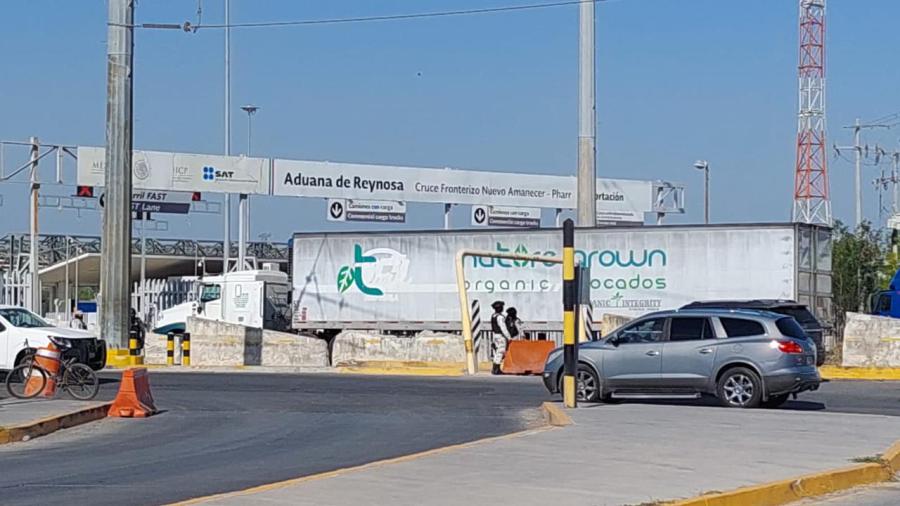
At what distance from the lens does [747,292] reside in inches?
1346

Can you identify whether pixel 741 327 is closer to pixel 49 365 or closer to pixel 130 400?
pixel 130 400

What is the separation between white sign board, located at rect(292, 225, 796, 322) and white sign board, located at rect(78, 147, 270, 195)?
1092cm

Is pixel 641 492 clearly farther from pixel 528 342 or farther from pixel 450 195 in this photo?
pixel 450 195

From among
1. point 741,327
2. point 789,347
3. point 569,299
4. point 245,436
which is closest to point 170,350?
point 741,327

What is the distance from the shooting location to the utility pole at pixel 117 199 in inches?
1366

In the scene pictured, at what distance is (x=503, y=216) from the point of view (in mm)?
56062

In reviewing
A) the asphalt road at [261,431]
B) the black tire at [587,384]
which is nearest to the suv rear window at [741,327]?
the asphalt road at [261,431]

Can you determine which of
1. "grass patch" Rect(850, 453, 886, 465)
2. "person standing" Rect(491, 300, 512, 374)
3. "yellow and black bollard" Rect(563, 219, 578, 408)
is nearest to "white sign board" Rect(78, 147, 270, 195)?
"person standing" Rect(491, 300, 512, 374)

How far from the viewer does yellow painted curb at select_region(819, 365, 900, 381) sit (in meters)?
29.2

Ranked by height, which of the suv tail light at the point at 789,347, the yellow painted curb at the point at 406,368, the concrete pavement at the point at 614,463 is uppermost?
the suv tail light at the point at 789,347

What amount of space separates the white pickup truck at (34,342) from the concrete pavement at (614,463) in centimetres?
1247

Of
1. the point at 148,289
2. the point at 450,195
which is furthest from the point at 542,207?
the point at 148,289

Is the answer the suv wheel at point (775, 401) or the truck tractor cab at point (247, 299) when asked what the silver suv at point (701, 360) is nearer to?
the suv wheel at point (775, 401)

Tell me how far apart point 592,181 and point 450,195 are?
16214 millimetres
